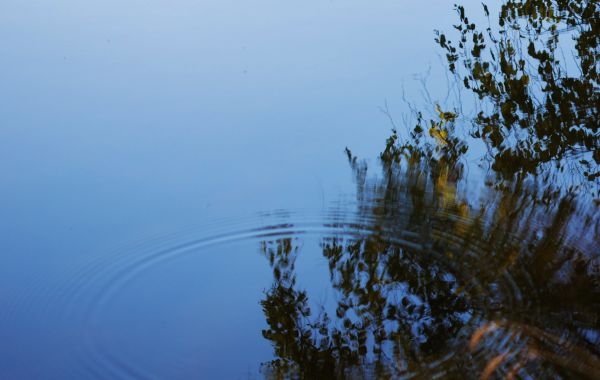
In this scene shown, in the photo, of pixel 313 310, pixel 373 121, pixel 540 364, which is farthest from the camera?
pixel 373 121

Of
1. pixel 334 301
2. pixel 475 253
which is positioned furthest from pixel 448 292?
pixel 334 301

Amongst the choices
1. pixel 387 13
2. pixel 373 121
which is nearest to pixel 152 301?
pixel 373 121

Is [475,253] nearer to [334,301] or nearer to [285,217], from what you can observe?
[334,301]

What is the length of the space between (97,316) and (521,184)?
3068 millimetres

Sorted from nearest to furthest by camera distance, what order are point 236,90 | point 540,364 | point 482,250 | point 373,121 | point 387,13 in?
point 540,364 → point 482,250 → point 373,121 → point 236,90 → point 387,13

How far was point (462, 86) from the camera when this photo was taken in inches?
275

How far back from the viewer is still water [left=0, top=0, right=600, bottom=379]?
3.38 metres

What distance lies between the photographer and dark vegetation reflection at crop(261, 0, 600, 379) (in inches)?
127

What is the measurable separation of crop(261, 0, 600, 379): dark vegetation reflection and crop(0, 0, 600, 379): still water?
16 mm

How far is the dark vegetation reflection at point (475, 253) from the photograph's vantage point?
3236mm

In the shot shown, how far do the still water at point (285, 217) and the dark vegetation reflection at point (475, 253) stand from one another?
2 cm

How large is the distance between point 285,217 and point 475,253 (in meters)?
1.42

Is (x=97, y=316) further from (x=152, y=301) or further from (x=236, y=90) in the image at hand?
(x=236, y=90)

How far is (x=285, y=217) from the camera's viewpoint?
494cm
